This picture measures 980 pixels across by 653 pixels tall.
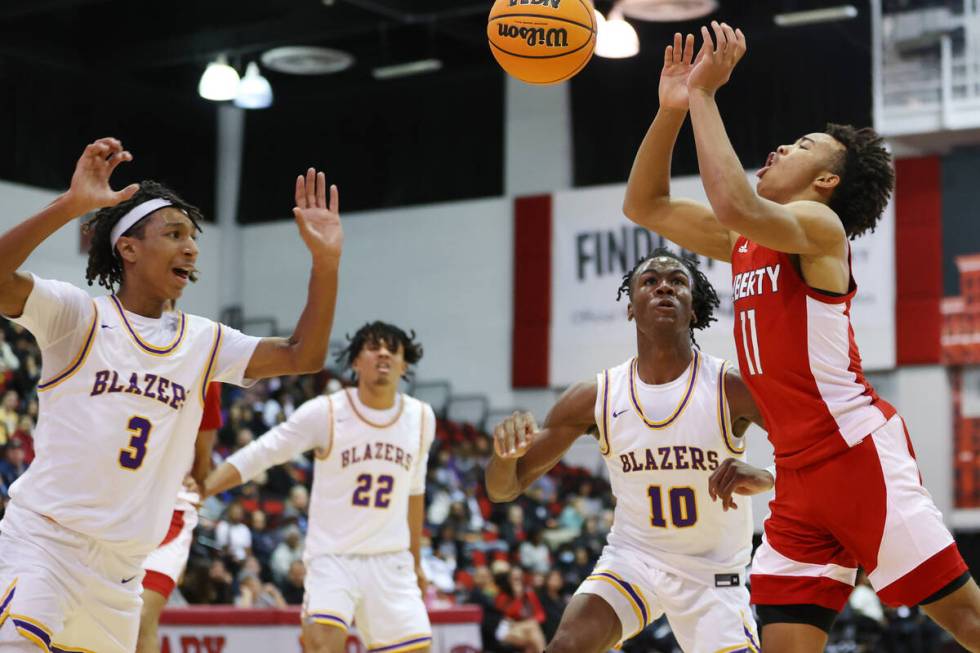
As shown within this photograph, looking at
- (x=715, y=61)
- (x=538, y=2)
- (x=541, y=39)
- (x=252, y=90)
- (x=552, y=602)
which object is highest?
(x=252, y=90)

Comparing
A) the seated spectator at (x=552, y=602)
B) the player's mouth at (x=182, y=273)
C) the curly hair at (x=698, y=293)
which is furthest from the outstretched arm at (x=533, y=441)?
the seated spectator at (x=552, y=602)

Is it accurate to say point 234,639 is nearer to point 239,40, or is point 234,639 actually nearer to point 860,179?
point 860,179

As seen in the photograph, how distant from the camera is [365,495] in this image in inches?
320

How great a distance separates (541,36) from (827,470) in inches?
98.4

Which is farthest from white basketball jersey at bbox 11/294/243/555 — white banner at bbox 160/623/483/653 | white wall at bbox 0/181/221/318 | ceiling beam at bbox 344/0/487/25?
white wall at bbox 0/181/221/318

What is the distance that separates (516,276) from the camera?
22609 mm

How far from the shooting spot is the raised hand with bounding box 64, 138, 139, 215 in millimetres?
4516

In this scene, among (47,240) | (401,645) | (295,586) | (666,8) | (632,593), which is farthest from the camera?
(47,240)

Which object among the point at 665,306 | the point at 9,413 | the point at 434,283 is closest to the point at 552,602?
the point at 9,413

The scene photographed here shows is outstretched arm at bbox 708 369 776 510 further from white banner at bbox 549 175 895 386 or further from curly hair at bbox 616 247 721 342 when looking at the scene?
white banner at bbox 549 175 895 386

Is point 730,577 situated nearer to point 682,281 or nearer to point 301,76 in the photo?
point 682,281

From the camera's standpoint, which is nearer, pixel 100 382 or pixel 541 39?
pixel 100 382

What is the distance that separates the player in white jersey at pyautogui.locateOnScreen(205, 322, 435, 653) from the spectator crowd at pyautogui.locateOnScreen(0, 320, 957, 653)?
3.46 meters

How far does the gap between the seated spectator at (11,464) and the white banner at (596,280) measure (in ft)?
33.7
